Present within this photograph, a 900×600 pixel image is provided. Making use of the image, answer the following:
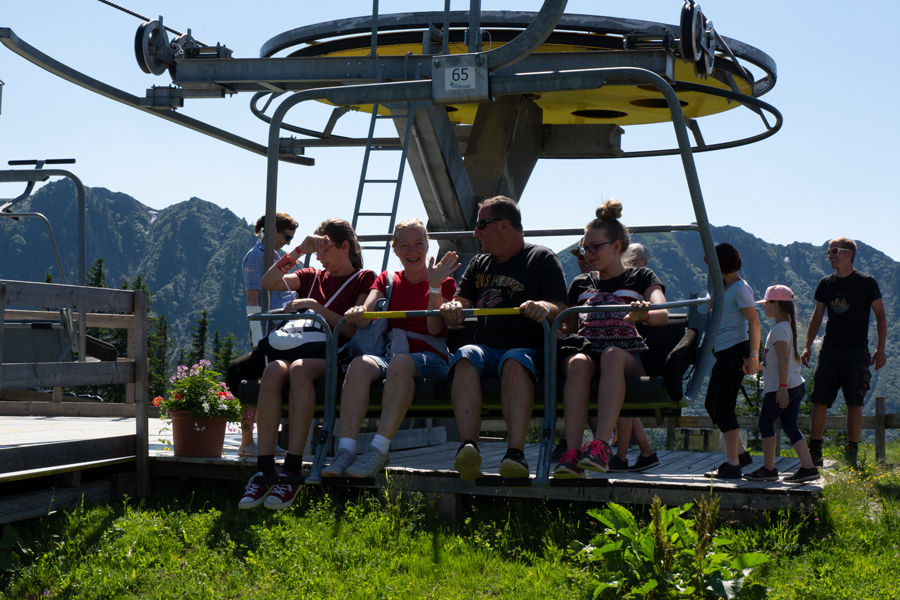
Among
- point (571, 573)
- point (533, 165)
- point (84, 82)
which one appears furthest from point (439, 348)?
point (533, 165)

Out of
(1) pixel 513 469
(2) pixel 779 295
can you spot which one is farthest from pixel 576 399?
(2) pixel 779 295

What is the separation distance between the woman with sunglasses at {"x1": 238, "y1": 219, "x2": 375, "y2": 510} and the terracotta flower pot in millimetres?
1329

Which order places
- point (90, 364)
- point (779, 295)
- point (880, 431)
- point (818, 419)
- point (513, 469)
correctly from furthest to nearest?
point (880, 431) → point (818, 419) → point (779, 295) → point (90, 364) → point (513, 469)

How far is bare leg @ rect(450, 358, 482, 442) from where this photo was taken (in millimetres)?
3904

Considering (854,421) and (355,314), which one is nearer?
(355,314)

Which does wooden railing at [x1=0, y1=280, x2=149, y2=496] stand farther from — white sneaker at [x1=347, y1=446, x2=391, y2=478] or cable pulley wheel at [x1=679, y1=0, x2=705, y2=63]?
cable pulley wheel at [x1=679, y1=0, x2=705, y2=63]

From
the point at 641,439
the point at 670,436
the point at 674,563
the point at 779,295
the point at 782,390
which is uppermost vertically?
the point at 779,295

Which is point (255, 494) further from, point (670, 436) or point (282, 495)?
point (670, 436)

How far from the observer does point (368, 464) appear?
391 centimetres

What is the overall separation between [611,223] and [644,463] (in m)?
1.91

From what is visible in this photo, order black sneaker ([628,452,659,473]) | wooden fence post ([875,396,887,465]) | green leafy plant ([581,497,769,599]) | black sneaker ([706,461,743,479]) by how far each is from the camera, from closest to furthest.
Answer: green leafy plant ([581,497,769,599]) → black sneaker ([706,461,743,479]) → black sneaker ([628,452,659,473]) → wooden fence post ([875,396,887,465])

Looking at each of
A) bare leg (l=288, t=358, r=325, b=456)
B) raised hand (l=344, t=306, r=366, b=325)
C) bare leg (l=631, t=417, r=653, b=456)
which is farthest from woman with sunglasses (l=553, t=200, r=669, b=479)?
bare leg (l=631, t=417, r=653, b=456)

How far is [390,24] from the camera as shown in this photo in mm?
6723

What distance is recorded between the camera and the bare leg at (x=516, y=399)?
3.84 meters
